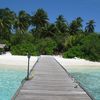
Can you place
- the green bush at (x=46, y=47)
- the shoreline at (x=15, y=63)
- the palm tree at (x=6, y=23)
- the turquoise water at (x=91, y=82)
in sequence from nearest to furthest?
the turquoise water at (x=91, y=82)
the shoreline at (x=15, y=63)
the green bush at (x=46, y=47)
the palm tree at (x=6, y=23)

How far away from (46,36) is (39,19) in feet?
19.3

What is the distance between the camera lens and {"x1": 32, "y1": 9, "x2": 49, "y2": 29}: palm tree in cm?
6562

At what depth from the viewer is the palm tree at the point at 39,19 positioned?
2584 inches

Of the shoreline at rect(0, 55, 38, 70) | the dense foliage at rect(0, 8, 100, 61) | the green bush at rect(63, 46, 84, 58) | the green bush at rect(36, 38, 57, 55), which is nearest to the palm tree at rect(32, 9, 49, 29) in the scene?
the dense foliage at rect(0, 8, 100, 61)

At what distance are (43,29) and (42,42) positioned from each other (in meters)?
12.0

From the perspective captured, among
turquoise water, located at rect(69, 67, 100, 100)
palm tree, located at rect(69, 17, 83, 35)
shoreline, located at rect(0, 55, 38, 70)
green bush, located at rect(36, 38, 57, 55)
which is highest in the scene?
palm tree, located at rect(69, 17, 83, 35)

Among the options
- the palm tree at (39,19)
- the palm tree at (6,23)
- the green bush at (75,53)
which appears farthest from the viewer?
the palm tree at (39,19)

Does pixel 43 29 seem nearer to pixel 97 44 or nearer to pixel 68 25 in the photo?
pixel 68 25

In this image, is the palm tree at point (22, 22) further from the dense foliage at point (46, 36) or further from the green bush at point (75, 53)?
the green bush at point (75, 53)

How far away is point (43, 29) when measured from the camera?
61.2 meters

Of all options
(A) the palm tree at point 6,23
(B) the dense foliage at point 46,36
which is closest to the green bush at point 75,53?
(B) the dense foliage at point 46,36

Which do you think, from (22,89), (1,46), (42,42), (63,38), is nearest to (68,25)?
(63,38)

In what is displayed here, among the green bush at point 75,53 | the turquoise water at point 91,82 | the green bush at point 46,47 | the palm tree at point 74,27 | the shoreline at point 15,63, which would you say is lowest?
the turquoise water at point 91,82

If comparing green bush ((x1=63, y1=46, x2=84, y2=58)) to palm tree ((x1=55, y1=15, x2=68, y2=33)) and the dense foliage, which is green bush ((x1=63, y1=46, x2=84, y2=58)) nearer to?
the dense foliage
